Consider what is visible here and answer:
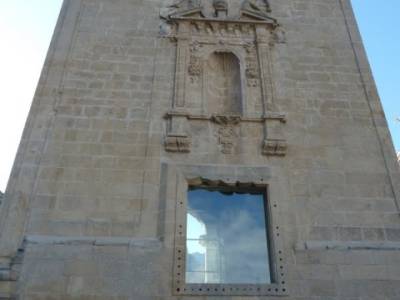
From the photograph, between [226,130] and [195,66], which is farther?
[195,66]

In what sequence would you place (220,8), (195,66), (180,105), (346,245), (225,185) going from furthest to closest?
1. (220,8)
2. (195,66)
3. (180,105)
4. (225,185)
5. (346,245)

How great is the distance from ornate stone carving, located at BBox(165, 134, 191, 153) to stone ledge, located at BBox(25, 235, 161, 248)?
1.85m

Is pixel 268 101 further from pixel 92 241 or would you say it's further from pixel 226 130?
pixel 92 241

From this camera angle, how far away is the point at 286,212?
755cm

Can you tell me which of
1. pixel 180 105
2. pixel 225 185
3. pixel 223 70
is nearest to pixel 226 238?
pixel 225 185

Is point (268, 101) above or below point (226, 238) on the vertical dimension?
above

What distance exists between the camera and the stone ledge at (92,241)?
7.01 metres

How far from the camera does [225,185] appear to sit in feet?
25.6

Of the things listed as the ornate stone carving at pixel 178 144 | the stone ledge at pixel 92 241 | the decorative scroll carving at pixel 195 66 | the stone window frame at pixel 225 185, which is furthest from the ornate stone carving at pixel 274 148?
the stone ledge at pixel 92 241

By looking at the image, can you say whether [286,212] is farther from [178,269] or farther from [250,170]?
[178,269]

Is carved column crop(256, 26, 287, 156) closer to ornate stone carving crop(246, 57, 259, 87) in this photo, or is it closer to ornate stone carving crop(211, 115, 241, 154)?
ornate stone carving crop(246, 57, 259, 87)

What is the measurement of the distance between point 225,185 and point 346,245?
234 cm

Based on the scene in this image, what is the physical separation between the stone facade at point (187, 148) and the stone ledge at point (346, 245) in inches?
0.8

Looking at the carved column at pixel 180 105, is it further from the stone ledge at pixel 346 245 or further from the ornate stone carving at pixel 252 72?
the stone ledge at pixel 346 245
